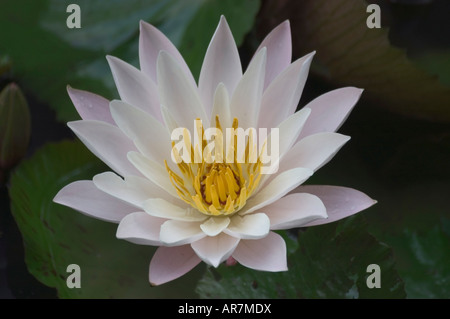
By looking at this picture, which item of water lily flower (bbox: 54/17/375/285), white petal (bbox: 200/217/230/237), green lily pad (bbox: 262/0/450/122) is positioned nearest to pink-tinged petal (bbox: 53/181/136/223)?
water lily flower (bbox: 54/17/375/285)

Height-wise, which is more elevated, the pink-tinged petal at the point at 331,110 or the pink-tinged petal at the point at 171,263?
the pink-tinged petal at the point at 331,110

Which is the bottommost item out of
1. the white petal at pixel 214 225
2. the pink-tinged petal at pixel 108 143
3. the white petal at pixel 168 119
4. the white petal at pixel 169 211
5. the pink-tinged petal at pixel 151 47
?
the white petal at pixel 214 225

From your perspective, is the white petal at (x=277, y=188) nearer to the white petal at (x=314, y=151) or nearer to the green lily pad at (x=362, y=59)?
the white petal at (x=314, y=151)

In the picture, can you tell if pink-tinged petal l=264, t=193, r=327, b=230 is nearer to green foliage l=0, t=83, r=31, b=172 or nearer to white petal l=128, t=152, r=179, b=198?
white petal l=128, t=152, r=179, b=198

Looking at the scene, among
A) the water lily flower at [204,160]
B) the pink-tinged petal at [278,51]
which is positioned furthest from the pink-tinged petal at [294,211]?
the pink-tinged petal at [278,51]

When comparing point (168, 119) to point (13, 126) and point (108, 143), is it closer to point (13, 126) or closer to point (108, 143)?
point (108, 143)
